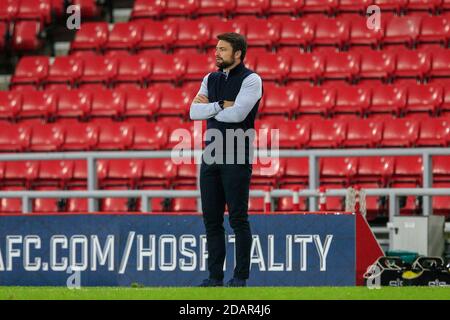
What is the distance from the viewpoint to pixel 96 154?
1178 centimetres

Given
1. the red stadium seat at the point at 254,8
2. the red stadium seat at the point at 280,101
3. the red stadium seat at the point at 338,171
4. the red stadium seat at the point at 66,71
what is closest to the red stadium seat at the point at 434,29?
the red stadium seat at the point at 280,101

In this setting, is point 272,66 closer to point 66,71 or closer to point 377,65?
point 377,65

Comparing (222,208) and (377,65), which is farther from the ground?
(377,65)

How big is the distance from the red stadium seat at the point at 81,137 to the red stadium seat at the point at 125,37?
7.15 feet

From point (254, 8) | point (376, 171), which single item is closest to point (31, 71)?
point (254, 8)

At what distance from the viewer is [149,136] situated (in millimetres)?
14594

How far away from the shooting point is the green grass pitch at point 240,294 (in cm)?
748

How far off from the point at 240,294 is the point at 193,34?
9.46 metres

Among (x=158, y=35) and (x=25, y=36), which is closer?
(x=158, y=35)

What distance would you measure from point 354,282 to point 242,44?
260 cm

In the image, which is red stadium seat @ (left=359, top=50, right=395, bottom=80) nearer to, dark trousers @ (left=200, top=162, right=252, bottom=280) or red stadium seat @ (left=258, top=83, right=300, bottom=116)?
red stadium seat @ (left=258, top=83, right=300, bottom=116)

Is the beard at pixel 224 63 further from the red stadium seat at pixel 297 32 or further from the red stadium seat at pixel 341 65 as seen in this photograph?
the red stadium seat at pixel 297 32

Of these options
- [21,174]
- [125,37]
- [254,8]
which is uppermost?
[254,8]

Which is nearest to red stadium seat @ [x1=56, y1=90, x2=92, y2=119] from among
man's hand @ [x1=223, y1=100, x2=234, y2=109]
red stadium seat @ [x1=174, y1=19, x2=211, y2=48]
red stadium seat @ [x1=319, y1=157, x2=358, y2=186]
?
red stadium seat @ [x1=174, y1=19, x2=211, y2=48]
